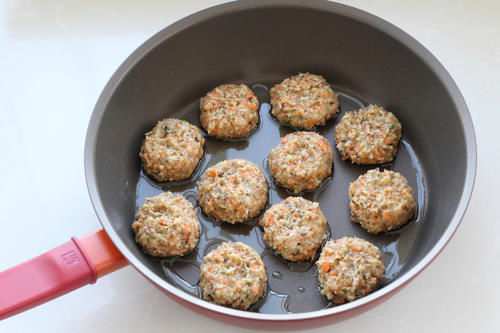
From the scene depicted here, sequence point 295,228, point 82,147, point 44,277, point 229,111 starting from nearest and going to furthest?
1. point 44,277
2. point 295,228
3. point 229,111
4. point 82,147

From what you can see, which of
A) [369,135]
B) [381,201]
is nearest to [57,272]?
[381,201]

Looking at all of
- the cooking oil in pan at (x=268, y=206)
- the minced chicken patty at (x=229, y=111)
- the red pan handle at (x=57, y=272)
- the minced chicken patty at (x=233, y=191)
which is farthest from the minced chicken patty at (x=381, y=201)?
→ the red pan handle at (x=57, y=272)

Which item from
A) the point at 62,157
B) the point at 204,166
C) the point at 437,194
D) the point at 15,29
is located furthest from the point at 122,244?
the point at 15,29

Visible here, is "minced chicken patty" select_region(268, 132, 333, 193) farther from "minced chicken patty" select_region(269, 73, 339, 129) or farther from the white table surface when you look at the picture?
the white table surface

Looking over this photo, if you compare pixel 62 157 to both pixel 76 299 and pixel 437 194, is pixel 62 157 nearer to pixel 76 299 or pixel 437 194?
pixel 76 299

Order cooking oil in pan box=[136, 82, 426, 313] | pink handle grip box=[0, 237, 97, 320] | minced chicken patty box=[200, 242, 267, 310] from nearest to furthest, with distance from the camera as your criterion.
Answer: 1. pink handle grip box=[0, 237, 97, 320]
2. minced chicken patty box=[200, 242, 267, 310]
3. cooking oil in pan box=[136, 82, 426, 313]

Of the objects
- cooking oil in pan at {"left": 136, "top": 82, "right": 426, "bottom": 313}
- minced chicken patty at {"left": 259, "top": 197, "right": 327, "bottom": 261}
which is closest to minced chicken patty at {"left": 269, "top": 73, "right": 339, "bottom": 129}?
cooking oil in pan at {"left": 136, "top": 82, "right": 426, "bottom": 313}

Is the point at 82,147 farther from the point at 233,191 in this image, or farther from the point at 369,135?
the point at 369,135
